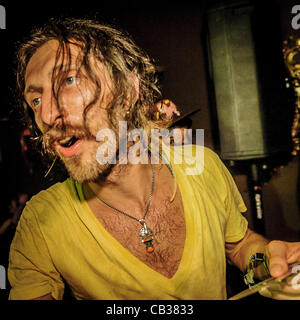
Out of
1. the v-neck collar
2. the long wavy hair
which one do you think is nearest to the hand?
the v-neck collar

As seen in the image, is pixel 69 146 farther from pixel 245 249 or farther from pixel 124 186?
pixel 245 249

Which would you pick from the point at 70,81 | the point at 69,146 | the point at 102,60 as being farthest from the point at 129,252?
the point at 102,60

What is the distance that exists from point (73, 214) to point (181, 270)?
61 cm

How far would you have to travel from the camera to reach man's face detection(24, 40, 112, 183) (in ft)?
3.14

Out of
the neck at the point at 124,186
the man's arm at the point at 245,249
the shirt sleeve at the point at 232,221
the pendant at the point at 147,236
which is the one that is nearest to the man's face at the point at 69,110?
the neck at the point at 124,186

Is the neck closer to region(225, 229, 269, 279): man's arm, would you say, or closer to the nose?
the nose

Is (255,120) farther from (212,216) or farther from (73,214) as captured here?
(73,214)

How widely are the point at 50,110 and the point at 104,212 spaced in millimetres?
583

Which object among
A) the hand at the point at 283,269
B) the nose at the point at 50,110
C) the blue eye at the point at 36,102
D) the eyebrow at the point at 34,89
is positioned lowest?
the hand at the point at 283,269

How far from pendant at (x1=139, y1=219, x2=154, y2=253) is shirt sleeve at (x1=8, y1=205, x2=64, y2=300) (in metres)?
0.46

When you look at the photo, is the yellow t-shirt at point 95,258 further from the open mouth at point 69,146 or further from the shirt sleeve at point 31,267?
the open mouth at point 69,146

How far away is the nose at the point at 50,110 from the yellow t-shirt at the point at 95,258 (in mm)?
406

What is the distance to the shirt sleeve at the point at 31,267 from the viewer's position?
3.05 feet
